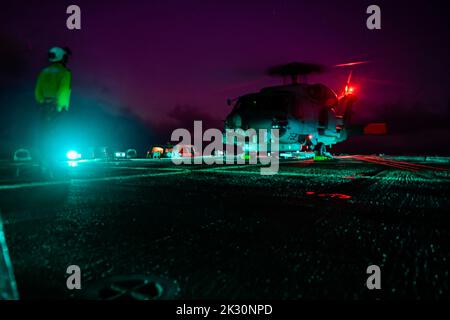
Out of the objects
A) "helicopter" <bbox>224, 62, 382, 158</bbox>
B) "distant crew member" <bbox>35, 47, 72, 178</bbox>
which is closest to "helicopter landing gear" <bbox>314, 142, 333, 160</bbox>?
"helicopter" <bbox>224, 62, 382, 158</bbox>

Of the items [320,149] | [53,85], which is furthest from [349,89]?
[53,85]

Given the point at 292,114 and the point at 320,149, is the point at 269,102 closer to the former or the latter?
the point at 292,114

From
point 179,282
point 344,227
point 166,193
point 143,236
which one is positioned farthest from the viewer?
point 166,193

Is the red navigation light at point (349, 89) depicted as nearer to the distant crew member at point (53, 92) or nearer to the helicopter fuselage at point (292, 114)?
the helicopter fuselage at point (292, 114)

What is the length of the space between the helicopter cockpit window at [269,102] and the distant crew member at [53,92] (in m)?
6.55

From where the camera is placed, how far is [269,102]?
31.0 feet

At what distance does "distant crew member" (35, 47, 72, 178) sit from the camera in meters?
3.48

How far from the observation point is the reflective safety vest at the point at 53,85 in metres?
3.48

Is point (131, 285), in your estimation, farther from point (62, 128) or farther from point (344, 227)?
point (62, 128)

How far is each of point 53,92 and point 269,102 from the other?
7.17 metres

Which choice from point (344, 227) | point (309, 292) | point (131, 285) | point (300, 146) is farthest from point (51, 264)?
point (300, 146)

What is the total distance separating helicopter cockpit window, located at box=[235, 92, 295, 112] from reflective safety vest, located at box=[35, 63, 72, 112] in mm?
6587
